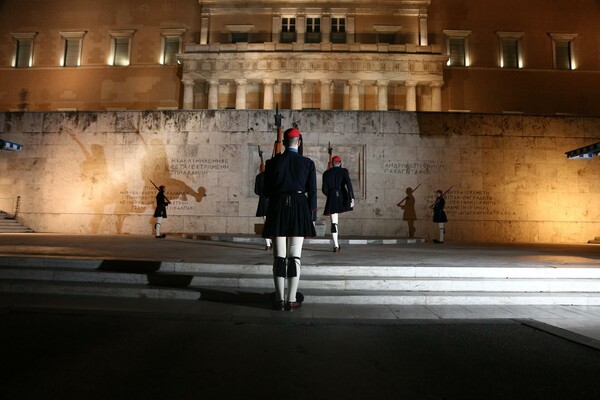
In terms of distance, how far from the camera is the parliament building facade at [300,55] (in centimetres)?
3166

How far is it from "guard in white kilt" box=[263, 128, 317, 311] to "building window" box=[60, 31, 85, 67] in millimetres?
Result: 41668

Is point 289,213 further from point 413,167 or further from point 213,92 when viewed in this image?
point 213,92

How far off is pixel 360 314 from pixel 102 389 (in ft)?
10.7

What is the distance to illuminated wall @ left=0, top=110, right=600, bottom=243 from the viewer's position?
1505 centimetres

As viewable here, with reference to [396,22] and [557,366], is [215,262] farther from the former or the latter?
[396,22]

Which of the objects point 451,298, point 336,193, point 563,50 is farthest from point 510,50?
point 451,298

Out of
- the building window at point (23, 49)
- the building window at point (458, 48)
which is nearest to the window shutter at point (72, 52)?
the building window at point (23, 49)

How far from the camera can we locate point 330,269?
21.1 feet

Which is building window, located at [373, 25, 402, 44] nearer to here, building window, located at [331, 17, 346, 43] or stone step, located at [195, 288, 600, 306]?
building window, located at [331, 17, 346, 43]

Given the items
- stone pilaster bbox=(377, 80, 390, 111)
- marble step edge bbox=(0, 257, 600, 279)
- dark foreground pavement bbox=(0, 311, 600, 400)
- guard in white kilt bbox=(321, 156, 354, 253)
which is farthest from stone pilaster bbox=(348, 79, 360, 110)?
dark foreground pavement bbox=(0, 311, 600, 400)

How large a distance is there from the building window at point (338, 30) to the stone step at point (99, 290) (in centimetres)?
3365

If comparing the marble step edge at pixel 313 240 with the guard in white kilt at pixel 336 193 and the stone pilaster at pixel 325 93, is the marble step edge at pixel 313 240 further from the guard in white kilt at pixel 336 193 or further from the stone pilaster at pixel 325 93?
the stone pilaster at pixel 325 93

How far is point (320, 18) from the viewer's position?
34719mm

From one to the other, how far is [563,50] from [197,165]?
39.3 m
